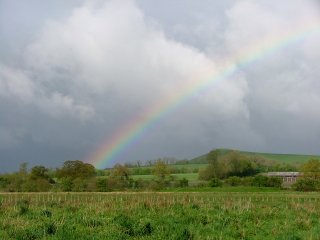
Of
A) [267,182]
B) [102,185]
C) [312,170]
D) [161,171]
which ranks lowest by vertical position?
[267,182]

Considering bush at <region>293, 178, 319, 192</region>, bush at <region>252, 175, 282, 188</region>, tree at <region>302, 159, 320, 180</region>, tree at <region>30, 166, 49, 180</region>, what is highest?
tree at <region>30, 166, 49, 180</region>

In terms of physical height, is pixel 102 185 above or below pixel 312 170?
below

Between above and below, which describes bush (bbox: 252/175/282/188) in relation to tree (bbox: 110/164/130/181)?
below

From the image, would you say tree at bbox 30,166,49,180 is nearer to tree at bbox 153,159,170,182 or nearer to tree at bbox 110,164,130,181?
tree at bbox 110,164,130,181

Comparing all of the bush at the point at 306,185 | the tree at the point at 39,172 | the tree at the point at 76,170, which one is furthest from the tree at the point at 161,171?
the bush at the point at 306,185

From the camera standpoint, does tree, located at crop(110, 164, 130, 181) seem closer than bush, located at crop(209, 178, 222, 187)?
No

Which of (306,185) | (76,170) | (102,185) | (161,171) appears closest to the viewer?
(102,185)

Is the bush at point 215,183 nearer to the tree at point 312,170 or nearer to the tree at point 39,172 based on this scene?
the tree at point 312,170

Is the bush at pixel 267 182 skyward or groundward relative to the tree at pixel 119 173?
groundward

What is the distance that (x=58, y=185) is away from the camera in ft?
389

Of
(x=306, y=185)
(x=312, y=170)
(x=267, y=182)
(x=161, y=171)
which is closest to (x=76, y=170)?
(x=161, y=171)

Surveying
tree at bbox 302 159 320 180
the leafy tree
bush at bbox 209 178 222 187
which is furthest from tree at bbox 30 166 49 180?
tree at bbox 302 159 320 180

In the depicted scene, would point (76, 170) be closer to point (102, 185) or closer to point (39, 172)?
point (39, 172)

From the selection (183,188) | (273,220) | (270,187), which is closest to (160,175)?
(183,188)
